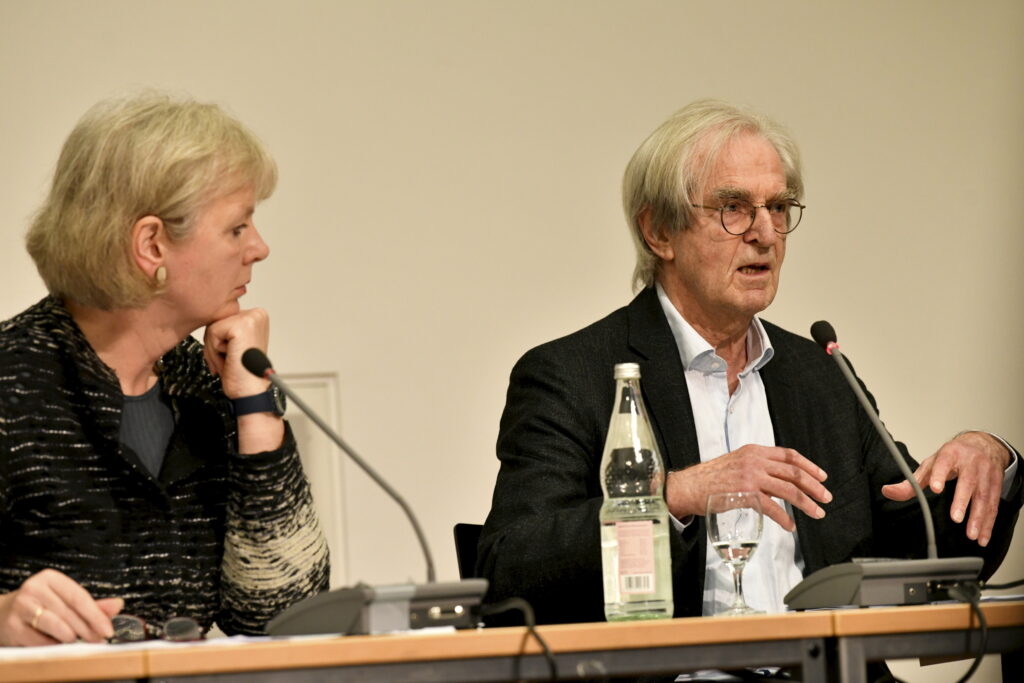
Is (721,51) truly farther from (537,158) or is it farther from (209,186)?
(209,186)

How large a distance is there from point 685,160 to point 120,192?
1.02 m

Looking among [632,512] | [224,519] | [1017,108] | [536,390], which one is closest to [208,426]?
[224,519]

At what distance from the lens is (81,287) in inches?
79.1

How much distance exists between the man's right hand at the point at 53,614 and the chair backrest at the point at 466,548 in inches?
30.0

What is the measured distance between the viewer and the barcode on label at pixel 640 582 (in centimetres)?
162

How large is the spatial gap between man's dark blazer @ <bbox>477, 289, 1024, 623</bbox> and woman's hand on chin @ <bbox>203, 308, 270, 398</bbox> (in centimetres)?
45

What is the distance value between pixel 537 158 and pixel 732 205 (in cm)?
109

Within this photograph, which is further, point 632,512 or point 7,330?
point 7,330

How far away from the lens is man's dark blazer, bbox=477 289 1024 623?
2051 millimetres

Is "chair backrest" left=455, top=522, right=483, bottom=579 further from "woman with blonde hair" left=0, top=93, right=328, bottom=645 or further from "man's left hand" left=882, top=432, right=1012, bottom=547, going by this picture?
"man's left hand" left=882, top=432, right=1012, bottom=547

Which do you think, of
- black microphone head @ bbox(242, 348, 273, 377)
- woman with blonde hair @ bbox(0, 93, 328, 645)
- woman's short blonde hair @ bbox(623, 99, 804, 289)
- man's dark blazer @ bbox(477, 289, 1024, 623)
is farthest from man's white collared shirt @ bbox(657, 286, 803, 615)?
black microphone head @ bbox(242, 348, 273, 377)

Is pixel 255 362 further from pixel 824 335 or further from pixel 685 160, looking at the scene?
pixel 685 160

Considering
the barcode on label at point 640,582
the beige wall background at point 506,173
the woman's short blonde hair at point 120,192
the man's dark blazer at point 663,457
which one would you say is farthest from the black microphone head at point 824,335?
the beige wall background at point 506,173

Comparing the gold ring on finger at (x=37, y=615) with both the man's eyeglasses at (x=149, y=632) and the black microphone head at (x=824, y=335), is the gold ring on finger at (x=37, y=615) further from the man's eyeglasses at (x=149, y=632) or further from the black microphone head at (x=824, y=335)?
the black microphone head at (x=824, y=335)
